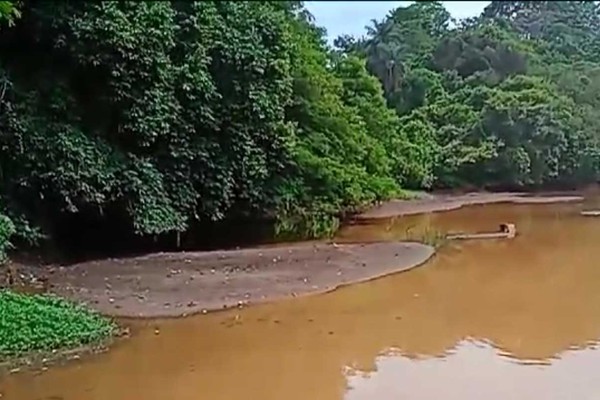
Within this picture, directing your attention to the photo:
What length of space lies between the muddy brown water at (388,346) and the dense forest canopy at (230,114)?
4.81ft

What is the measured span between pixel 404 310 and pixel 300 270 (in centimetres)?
275

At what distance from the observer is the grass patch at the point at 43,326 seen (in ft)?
25.7

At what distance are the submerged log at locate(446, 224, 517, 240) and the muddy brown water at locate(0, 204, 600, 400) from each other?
3116 millimetres

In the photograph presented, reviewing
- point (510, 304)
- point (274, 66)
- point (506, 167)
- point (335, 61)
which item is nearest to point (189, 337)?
point (510, 304)

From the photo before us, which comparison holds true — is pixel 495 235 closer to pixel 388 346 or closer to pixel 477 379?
pixel 388 346

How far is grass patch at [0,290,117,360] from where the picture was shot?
25.7 feet

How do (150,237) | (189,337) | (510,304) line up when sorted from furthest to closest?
(150,237), (510,304), (189,337)

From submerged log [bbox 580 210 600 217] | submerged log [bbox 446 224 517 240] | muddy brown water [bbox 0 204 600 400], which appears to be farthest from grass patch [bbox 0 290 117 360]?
submerged log [bbox 446 224 517 240]

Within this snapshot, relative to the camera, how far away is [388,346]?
8.30 meters

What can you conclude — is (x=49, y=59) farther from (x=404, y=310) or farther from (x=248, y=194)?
(x=404, y=310)

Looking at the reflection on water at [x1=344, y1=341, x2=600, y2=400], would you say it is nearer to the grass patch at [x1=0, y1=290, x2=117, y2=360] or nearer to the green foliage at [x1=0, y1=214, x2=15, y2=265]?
the grass patch at [x1=0, y1=290, x2=117, y2=360]

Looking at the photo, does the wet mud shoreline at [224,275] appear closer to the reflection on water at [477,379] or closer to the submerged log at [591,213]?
the submerged log at [591,213]

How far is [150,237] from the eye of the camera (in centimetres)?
1429

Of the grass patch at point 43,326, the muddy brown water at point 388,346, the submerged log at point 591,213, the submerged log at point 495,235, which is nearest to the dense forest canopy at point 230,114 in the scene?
the submerged log at point 591,213
